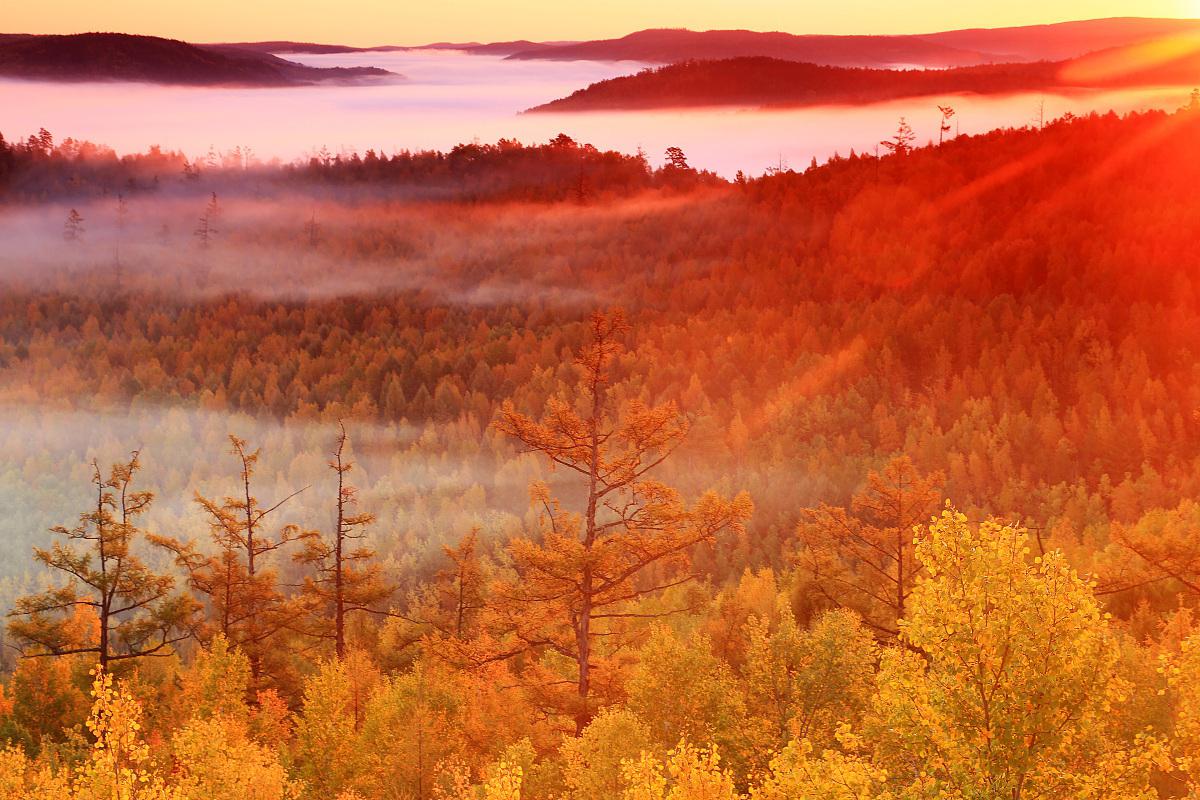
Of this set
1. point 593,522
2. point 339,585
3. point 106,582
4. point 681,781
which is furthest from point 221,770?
point 339,585

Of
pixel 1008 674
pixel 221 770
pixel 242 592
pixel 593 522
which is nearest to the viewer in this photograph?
pixel 1008 674

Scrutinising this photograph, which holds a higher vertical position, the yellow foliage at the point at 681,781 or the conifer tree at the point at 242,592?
the yellow foliage at the point at 681,781

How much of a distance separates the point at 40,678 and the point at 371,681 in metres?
13.0

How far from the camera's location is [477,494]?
167 meters

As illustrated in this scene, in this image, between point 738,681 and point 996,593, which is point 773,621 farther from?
point 996,593

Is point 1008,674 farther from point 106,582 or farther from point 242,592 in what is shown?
point 242,592

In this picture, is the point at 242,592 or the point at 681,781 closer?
the point at 681,781

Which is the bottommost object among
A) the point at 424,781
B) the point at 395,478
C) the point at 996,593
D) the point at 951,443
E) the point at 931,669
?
the point at 395,478

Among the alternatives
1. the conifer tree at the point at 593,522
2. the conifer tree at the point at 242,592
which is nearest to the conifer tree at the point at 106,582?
the conifer tree at the point at 242,592

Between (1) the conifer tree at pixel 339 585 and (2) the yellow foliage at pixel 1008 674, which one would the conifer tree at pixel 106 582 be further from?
(2) the yellow foliage at pixel 1008 674

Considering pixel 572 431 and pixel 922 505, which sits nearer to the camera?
pixel 572 431

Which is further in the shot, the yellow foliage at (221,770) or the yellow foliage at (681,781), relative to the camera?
the yellow foliage at (221,770)

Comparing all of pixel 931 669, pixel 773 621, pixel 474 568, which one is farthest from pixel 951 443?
pixel 931 669

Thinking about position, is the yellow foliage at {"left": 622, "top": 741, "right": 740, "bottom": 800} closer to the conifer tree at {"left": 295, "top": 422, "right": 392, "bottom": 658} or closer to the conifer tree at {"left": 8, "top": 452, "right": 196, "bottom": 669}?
the conifer tree at {"left": 8, "top": 452, "right": 196, "bottom": 669}
